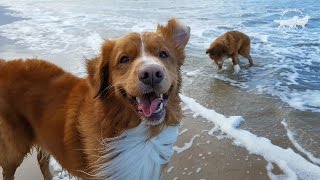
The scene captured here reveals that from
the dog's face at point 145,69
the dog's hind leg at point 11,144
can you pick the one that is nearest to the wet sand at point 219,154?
the dog's hind leg at point 11,144

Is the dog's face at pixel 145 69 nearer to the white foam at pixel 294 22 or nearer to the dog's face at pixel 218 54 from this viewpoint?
the dog's face at pixel 218 54

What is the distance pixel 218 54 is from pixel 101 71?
526cm

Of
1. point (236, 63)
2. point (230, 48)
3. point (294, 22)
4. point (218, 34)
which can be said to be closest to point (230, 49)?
point (230, 48)

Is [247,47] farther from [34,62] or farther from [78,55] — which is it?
[34,62]

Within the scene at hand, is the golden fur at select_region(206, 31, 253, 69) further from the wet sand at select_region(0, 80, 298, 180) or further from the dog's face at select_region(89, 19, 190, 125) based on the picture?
the dog's face at select_region(89, 19, 190, 125)

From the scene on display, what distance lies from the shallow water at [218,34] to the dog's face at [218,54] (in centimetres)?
23

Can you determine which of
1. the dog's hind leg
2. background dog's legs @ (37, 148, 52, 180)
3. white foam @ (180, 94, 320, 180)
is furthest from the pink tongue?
white foam @ (180, 94, 320, 180)

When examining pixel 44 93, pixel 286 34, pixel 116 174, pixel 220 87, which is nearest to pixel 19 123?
pixel 44 93

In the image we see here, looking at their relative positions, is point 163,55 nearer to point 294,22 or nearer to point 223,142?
point 223,142

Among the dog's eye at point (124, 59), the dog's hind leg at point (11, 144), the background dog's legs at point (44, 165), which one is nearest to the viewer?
the dog's eye at point (124, 59)

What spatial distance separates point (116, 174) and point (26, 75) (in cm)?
128

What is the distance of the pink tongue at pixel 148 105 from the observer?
2.78 metres

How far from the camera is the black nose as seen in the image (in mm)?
2629

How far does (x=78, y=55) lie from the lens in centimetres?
862
